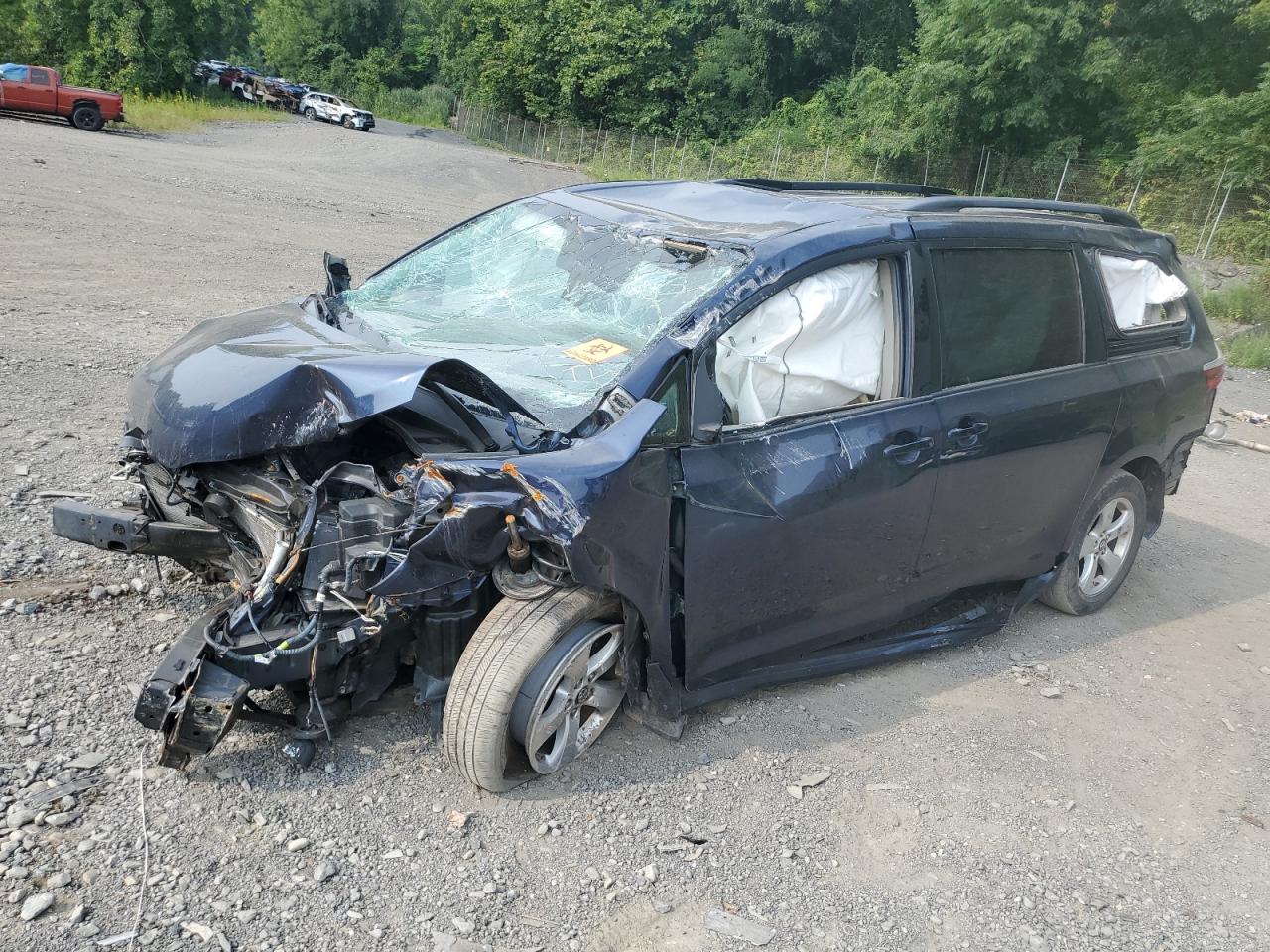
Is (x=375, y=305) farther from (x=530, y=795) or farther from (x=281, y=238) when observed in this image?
(x=281, y=238)

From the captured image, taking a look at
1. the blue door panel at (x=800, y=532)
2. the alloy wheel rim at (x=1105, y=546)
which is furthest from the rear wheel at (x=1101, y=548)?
the blue door panel at (x=800, y=532)

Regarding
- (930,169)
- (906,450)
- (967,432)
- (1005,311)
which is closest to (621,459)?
(906,450)

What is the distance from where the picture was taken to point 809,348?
3.61 meters

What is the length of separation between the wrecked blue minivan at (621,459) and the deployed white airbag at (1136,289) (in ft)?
0.25

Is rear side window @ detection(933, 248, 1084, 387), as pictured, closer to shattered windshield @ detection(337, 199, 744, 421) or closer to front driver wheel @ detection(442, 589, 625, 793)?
shattered windshield @ detection(337, 199, 744, 421)

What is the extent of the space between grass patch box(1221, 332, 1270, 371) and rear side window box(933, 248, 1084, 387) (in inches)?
393

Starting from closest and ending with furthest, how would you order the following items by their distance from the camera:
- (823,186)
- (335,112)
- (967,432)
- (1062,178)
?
(967,432), (823,186), (1062,178), (335,112)

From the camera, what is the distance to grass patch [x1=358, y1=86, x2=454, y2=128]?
51.4m

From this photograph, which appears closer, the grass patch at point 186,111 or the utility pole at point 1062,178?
the utility pole at point 1062,178

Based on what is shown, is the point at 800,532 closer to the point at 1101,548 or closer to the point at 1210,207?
the point at 1101,548

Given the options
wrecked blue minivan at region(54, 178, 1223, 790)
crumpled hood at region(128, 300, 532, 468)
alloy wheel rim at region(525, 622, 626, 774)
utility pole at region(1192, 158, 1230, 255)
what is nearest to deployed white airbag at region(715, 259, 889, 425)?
wrecked blue minivan at region(54, 178, 1223, 790)

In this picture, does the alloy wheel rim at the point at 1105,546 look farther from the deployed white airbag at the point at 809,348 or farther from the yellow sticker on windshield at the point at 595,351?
the yellow sticker on windshield at the point at 595,351

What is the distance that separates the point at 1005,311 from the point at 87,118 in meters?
27.5

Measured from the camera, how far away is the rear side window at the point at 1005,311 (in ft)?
12.9
